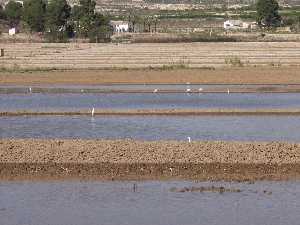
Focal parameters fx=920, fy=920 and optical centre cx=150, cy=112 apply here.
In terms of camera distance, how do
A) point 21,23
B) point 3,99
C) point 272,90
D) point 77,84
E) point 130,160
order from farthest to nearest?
point 21,23, point 77,84, point 272,90, point 3,99, point 130,160

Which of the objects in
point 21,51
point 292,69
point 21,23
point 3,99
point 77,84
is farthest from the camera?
point 21,23

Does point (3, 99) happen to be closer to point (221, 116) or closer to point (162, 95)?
point (162, 95)

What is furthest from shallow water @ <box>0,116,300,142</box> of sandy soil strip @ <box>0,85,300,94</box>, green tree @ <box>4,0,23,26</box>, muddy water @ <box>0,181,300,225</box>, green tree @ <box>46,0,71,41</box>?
green tree @ <box>4,0,23,26</box>

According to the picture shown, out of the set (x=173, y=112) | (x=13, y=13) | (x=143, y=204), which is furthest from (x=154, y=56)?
(x=13, y=13)

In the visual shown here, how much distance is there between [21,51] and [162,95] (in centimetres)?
3372

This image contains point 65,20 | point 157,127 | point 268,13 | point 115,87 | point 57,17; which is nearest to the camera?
point 157,127

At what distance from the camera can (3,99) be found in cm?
3481

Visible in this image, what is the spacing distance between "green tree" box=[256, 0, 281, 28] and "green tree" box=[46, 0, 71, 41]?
29551 mm

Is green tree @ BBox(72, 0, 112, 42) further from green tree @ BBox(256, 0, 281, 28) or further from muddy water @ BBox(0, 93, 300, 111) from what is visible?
muddy water @ BBox(0, 93, 300, 111)

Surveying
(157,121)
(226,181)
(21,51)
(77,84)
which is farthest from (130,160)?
(21,51)

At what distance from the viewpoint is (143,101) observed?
33250 mm

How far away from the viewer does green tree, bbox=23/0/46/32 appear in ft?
342

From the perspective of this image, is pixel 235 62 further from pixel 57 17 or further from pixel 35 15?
pixel 35 15

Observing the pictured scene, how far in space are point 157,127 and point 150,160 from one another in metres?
7.10
